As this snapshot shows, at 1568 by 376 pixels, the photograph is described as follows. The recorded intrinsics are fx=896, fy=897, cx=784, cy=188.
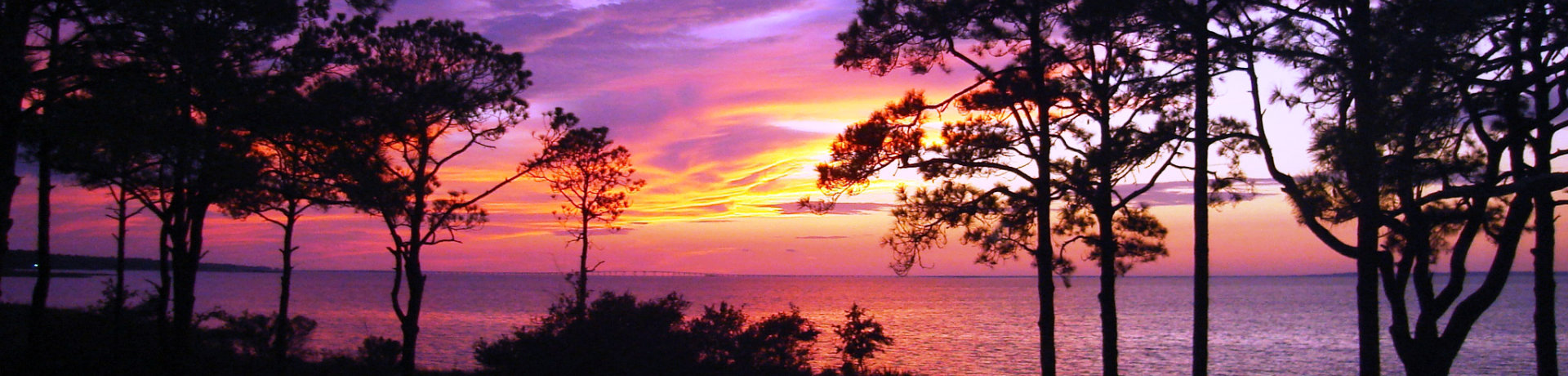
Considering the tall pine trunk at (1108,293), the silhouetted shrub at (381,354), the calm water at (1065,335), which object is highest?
the tall pine trunk at (1108,293)

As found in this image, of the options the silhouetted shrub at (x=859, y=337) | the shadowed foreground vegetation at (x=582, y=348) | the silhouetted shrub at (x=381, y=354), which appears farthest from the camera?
the silhouetted shrub at (x=859, y=337)

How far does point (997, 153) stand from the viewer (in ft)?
40.2

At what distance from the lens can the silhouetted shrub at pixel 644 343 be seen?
51.5 ft

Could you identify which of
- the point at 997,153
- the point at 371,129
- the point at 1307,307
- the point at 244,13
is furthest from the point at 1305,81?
the point at 1307,307

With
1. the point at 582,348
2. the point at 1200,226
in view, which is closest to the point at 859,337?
the point at 582,348

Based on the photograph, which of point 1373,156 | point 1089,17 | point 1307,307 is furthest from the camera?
point 1307,307

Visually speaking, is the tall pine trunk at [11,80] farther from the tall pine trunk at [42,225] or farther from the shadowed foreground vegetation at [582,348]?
the shadowed foreground vegetation at [582,348]

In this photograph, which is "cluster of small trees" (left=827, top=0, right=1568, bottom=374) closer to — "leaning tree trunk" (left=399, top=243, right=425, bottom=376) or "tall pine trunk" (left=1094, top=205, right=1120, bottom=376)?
"tall pine trunk" (left=1094, top=205, right=1120, bottom=376)

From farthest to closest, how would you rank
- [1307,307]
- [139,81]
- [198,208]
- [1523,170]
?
[1307,307] → [198,208] → [1523,170] → [139,81]

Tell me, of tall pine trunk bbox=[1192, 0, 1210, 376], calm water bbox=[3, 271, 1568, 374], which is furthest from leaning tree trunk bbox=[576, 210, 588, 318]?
tall pine trunk bbox=[1192, 0, 1210, 376]

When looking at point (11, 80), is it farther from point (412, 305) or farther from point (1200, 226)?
point (1200, 226)

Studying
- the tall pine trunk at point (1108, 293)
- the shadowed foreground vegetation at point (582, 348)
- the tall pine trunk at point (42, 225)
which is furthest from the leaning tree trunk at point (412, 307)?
the tall pine trunk at point (1108, 293)

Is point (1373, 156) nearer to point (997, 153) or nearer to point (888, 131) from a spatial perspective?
point (997, 153)

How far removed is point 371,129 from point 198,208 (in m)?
2.86
